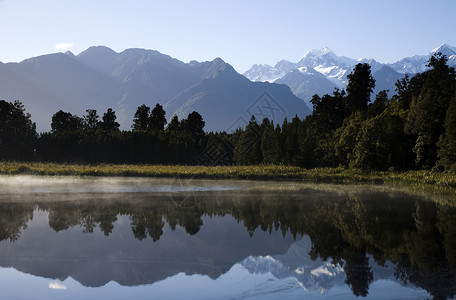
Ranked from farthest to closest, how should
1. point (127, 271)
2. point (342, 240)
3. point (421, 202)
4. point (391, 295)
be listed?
point (421, 202), point (342, 240), point (127, 271), point (391, 295)

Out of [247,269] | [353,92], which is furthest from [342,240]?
[353,92]

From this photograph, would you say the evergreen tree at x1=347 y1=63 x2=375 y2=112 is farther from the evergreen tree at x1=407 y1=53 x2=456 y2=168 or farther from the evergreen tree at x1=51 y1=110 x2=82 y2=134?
the evergreen tree at x1=51 y1=110 x2=82 y2=134

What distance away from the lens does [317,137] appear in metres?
88.6

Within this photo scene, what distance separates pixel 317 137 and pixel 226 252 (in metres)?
76.3

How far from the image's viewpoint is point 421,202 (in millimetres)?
28844

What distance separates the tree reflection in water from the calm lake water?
0.05 meters

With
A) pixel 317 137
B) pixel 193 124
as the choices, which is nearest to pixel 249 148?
pixel 317 137

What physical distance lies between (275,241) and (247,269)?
392 centimetres

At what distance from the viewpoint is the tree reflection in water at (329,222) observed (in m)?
12.4

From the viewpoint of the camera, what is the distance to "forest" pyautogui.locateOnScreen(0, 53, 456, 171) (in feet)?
199

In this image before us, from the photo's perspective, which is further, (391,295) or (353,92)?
(353,92)

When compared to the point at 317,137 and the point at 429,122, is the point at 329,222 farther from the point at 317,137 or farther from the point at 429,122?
the point at 317,137

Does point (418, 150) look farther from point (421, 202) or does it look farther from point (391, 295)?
point (391, 295)

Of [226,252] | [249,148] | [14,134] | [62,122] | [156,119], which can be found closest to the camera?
[226,252]
